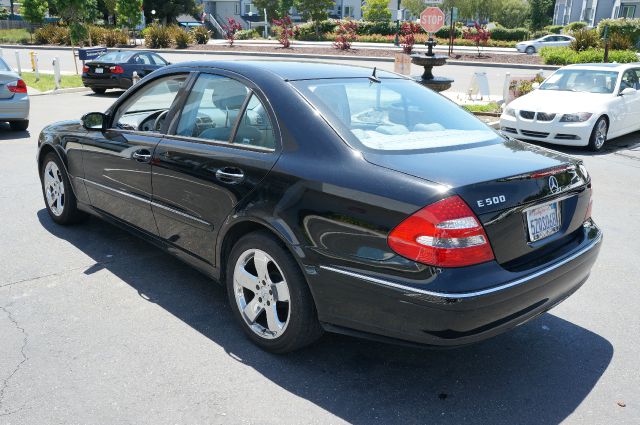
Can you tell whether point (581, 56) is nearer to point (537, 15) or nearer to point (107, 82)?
point (107, 82)

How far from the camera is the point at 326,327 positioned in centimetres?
321

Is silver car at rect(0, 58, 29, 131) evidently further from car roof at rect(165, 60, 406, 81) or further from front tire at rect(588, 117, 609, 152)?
front tire at rect(588, 117, 609, 152)

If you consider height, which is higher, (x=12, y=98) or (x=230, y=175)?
(x=230, y=175)

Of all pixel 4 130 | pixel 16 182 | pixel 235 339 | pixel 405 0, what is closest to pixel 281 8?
pixel 405 0

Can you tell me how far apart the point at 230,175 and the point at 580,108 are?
863 centimetres

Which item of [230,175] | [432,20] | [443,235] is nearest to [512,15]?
[432,20]

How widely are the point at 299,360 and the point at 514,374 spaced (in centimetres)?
125

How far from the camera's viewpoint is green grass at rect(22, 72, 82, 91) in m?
19.8

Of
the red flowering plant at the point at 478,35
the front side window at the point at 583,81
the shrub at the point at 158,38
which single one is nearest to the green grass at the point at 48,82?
the front side window at the point at 583,81

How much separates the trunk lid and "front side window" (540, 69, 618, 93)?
350 inches

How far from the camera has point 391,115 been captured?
3867 millimetres

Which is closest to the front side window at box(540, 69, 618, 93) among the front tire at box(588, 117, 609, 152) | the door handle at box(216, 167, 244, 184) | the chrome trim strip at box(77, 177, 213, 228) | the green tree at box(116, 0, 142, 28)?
the front tire at box(588, 117, 609, 152)

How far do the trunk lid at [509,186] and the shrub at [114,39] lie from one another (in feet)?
148

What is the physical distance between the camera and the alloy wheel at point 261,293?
136 inches
